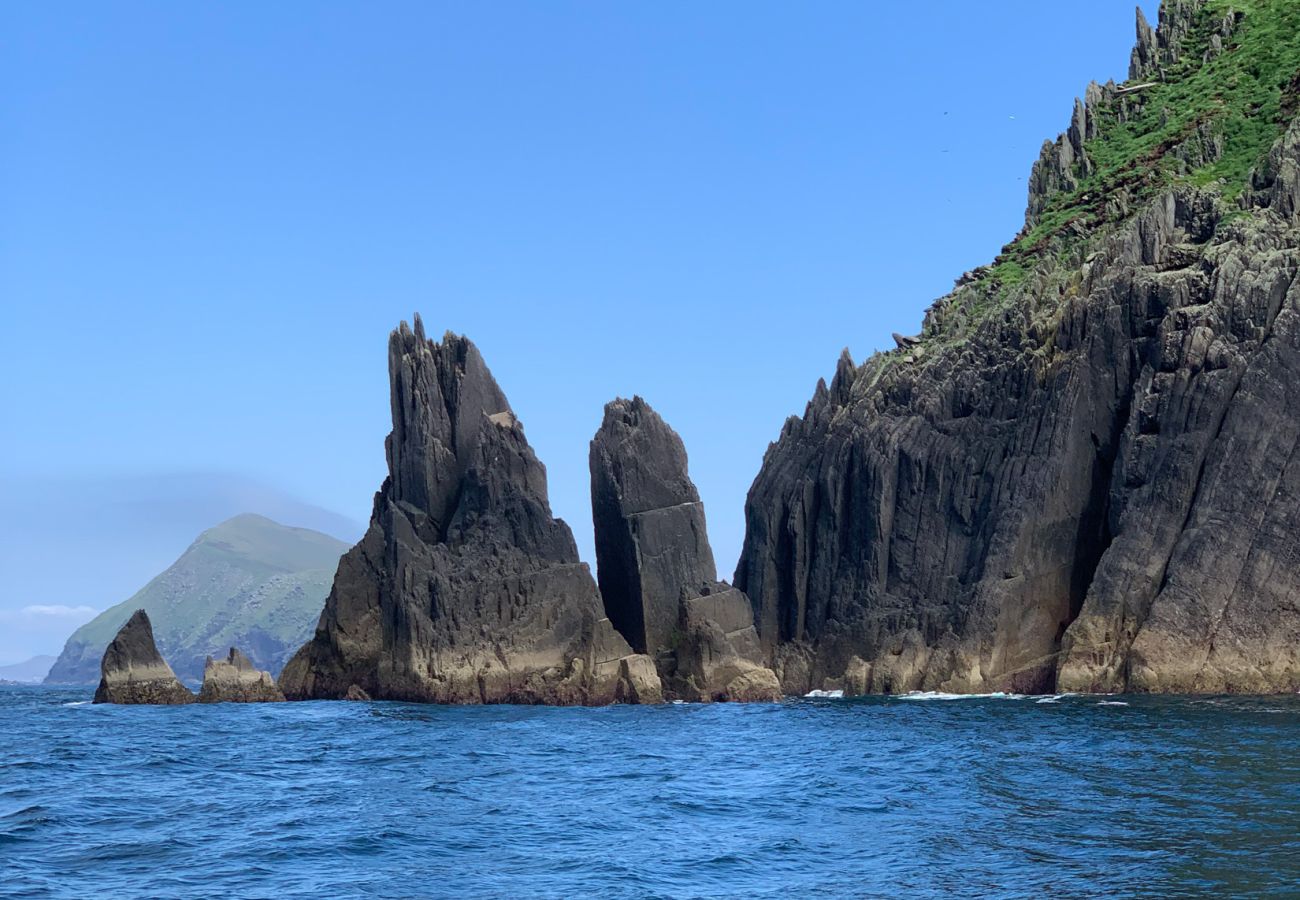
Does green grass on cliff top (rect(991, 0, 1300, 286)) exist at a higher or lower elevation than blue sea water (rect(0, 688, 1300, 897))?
higher

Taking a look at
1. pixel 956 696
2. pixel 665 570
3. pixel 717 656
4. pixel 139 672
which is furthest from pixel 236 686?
pixel 956 696

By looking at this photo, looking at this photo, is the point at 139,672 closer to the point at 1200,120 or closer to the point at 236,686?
the point at 236,686

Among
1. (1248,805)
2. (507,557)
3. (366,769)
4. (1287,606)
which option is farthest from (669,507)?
(1248,805)

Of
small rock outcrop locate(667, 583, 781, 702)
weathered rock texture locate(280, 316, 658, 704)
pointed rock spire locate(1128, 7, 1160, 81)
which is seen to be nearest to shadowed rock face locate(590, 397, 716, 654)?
small rock outcrop locate(667, 583, 781, 702)

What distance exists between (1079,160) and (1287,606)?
5408 cm

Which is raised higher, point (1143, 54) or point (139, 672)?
point (1143, 54)

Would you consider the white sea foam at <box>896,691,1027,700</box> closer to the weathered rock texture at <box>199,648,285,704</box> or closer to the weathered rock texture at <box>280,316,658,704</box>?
the weathered rock texture at <box>280,316,658,704</box>

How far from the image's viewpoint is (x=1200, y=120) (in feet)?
365

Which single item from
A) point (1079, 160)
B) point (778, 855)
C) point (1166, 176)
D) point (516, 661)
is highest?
point (1079, 160)

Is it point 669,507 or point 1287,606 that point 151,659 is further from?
point 1287,606

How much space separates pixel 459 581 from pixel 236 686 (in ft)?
70.2

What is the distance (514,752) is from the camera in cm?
6384

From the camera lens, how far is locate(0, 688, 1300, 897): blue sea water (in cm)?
3444

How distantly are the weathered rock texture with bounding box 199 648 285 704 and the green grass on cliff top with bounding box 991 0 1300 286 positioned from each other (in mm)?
60974
